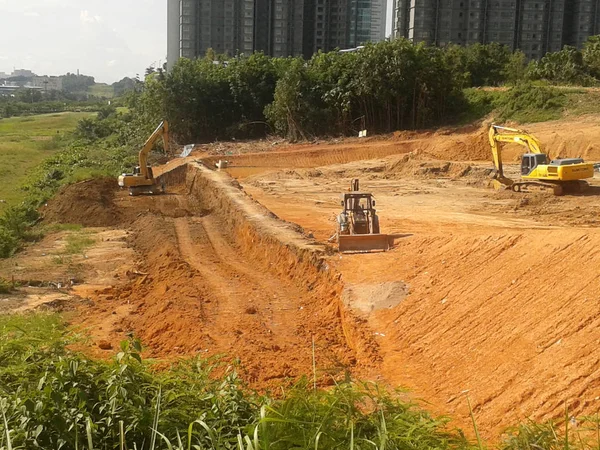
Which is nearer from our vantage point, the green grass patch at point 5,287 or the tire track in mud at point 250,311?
the tire track in mud at point 250,311

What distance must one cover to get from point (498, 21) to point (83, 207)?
182 ft

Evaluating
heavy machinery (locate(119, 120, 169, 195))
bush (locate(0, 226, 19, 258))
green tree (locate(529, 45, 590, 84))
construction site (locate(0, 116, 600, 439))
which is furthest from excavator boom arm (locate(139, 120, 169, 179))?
green tree (locate(529, 45, 590, 84))

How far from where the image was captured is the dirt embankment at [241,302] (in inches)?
421

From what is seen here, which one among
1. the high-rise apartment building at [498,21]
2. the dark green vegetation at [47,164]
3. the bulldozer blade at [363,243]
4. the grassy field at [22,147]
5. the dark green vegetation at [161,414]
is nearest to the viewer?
the dark green vegetation at [161,414]

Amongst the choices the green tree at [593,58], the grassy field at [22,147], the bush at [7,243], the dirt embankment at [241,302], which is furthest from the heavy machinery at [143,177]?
the green tree at [593,58]

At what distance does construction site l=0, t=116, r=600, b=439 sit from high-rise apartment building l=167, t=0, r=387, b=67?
55280 millimetres

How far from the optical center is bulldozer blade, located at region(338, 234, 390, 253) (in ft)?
50.9

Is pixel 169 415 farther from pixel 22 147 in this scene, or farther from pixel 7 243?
pixel 22 147

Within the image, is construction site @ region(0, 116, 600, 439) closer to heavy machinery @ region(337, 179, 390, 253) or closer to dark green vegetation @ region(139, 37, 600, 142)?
heavy machinery @ region(337, 179, 390, 253)

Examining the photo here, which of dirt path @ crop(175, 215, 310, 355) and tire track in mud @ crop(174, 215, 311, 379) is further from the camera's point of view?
dirt path @ crop(175, 215, 310, 355)

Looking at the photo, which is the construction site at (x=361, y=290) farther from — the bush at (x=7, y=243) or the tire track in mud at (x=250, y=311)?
the bush at (x=7, y=243)

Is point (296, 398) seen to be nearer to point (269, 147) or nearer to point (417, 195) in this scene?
point (417, 195)

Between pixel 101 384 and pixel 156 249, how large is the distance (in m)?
13.8

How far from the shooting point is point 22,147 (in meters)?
59.0
